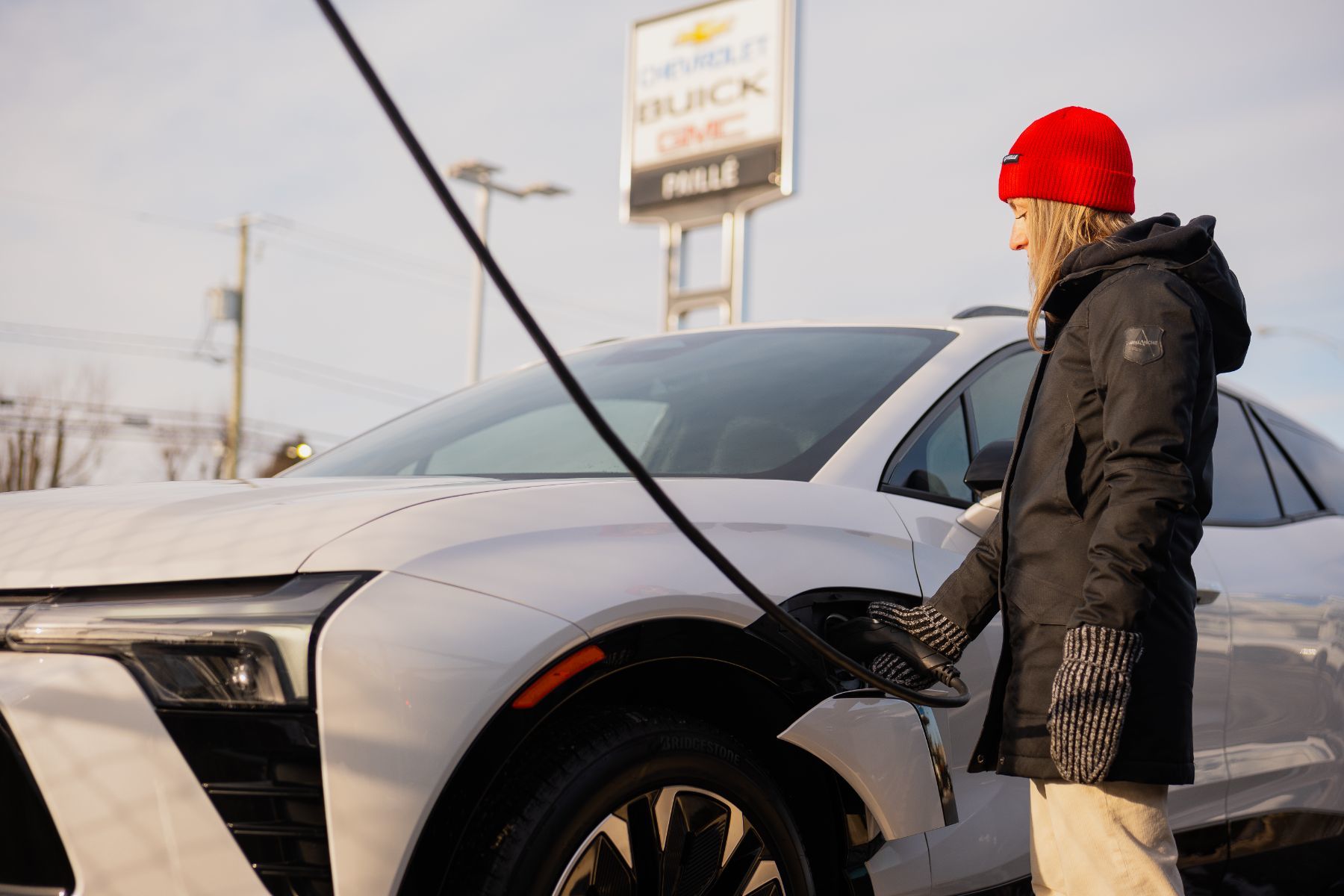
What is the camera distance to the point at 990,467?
8.12 feet

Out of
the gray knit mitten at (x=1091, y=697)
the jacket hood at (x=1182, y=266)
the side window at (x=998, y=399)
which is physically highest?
the jacket hood at (x=1182, y=266)

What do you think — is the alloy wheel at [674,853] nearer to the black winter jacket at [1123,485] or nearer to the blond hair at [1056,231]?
the black winter jacket at [1123,485]

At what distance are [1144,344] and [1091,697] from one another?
536 millimetres

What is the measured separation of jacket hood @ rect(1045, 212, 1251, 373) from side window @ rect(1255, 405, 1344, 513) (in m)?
2.08

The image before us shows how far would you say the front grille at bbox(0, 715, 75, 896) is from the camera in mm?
1711

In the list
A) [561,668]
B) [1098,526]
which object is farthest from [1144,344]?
[561,668]

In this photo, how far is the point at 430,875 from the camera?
6.20ft

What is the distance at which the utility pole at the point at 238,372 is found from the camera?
38.2 m

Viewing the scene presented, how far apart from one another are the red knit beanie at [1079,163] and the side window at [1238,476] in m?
1.44

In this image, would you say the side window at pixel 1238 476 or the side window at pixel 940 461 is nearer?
the side window at pixel 940 461

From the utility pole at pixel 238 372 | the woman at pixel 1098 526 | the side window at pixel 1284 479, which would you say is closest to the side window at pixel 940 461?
the woman at pixel 1098 526

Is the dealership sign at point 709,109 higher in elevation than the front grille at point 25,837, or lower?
higher

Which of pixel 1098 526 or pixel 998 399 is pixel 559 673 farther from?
pixel 998 399

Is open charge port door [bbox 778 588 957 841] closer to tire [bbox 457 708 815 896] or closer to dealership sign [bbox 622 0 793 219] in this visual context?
tire [bbox 457 708 815 896]
